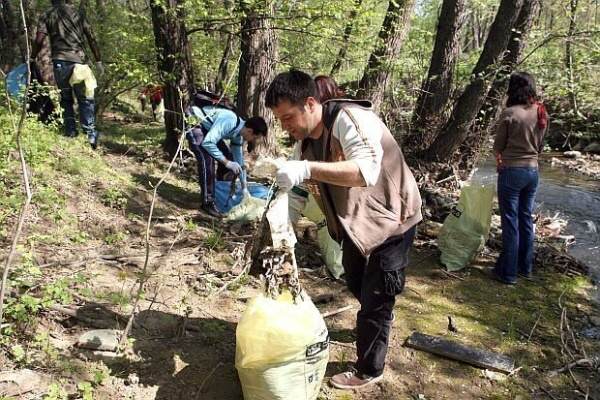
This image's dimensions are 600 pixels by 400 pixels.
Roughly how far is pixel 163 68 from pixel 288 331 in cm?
504

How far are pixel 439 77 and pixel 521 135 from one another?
304 cm

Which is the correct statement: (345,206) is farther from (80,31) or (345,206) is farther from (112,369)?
(80,31)

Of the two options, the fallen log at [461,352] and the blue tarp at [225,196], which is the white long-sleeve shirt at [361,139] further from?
the blue tarp at [225,196]

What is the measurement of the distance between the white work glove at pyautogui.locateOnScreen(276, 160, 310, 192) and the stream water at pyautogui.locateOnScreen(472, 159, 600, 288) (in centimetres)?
402

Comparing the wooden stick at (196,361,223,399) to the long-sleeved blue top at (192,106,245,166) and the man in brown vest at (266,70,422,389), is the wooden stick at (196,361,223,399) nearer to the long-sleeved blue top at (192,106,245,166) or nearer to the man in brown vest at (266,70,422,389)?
the man in brown vest at (266,70,422,389)

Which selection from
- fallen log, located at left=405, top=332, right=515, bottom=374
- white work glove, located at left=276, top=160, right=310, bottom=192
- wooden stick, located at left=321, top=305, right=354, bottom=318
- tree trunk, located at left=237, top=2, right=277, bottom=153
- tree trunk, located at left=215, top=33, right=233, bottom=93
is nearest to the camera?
white work glove, located at left=276, top=160, right=310, bottom=192

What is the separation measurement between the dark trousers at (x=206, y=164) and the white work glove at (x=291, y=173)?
3163 mm

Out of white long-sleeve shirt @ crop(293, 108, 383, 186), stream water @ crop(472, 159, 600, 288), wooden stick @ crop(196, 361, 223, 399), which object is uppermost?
white long-sleeve shirt @ crop(293, 108, 383, 186)

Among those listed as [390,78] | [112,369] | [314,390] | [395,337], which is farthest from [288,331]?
[390,78]

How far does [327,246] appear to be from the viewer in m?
4.40

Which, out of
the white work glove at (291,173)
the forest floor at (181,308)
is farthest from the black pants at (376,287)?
the white work glove at (291,173)

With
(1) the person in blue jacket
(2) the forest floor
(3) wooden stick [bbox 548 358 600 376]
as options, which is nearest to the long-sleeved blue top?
(1) the person in blue jacket

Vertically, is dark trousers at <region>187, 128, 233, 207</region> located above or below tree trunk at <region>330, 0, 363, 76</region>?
below

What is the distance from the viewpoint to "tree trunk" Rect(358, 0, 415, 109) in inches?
278
